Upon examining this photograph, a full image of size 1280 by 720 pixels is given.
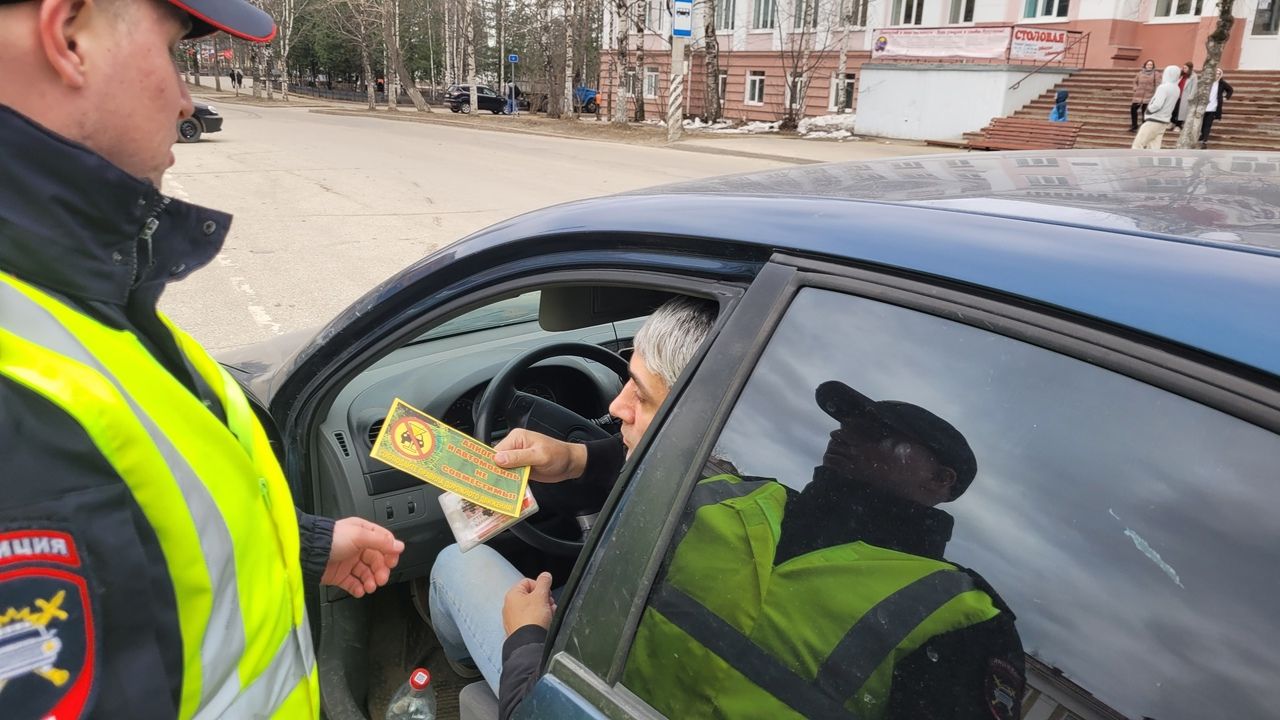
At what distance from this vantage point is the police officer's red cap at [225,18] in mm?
1232

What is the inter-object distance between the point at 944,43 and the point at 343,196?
18.0m

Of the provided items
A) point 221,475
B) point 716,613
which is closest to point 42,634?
point 221,475

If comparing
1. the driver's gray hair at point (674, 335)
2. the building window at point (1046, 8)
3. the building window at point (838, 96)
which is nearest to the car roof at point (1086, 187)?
the driver's gray hair at point (674, 335)

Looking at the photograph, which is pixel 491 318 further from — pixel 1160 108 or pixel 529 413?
pixel 1160 108

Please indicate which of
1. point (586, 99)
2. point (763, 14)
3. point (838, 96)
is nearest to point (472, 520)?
point (838, 96)

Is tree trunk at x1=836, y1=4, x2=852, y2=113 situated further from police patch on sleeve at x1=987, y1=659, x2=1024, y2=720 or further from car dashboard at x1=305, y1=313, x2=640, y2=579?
police patch on sleeve at x1=987, y1=659, x2=1024, y2=720

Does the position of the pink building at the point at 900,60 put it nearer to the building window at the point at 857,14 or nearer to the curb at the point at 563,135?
the building window at the point at 857,14

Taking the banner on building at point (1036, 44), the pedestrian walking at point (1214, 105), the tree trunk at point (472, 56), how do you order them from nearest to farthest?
the pedestrian walking at point (1214, 105)
the banner on building at point (1036, 44)
the tree trunk at point (472, 56)

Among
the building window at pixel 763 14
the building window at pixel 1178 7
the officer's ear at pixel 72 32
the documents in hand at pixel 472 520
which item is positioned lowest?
the documents in hand at pixel 472 520

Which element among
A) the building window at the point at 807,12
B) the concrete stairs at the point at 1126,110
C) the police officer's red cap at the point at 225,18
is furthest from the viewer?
the building window at the point at 807,12

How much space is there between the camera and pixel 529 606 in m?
1.66

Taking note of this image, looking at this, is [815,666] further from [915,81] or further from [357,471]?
[915,81]

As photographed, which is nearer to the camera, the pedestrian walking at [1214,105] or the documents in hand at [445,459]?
the documents in hand at [445,459]

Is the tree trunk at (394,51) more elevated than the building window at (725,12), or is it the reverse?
the building window at (725,12)
